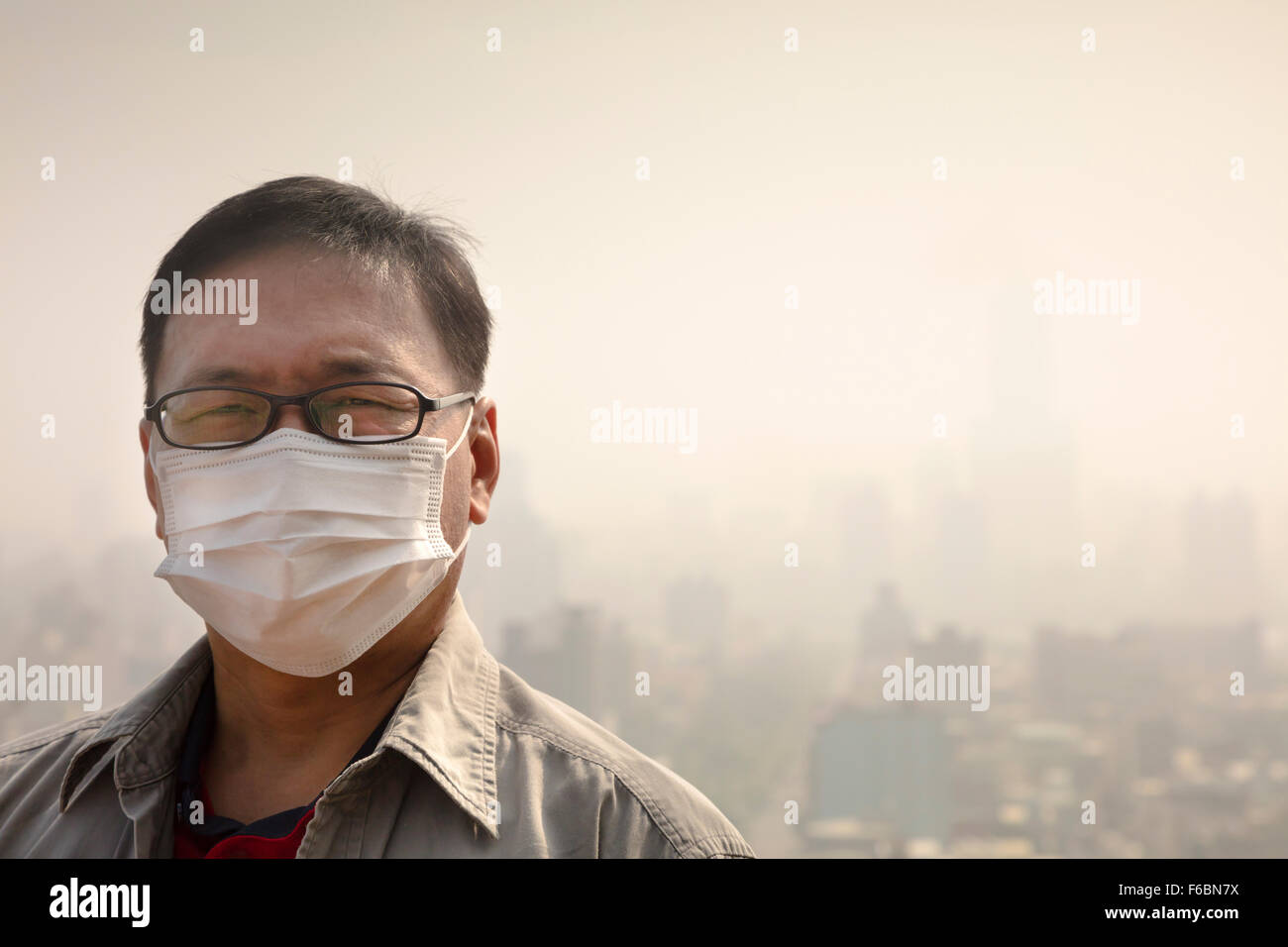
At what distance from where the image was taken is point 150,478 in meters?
2.06

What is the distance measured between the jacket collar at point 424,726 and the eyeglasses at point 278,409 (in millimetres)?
461

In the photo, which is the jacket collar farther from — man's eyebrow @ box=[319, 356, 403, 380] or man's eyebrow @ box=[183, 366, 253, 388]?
man's eyebrow @ box=[183, 366, 253, 388]

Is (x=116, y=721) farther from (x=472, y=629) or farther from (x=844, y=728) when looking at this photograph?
(x=844, y=728)

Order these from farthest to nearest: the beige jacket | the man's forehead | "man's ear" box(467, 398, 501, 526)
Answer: "man's ear" box(467, 398, 501, 526), the man's forehead, the beige jacket

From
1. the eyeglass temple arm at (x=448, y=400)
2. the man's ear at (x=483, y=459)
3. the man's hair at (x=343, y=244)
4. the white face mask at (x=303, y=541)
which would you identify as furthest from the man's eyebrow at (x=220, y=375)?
the man's ear at (x=483, y=459)

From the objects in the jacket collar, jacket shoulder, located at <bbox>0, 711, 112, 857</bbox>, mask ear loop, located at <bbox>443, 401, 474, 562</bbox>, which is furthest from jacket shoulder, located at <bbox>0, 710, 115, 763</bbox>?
mask ear loop, located at <bbox>443, 401, 474, 562</bbox>

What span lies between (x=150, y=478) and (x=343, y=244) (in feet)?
2.40

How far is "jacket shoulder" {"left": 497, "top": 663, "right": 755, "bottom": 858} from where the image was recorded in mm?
1714

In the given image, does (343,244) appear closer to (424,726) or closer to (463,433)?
(463,433)

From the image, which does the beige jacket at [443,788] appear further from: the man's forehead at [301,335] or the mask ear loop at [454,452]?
the man's forehead at [301,335]

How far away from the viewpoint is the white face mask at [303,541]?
1.87 m

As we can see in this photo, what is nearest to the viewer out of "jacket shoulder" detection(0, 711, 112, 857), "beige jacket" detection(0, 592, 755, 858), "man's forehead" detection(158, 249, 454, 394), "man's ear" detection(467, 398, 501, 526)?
"beige jacket" detection(0, 592, 755, 858)

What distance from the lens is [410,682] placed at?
1935 millimetres
